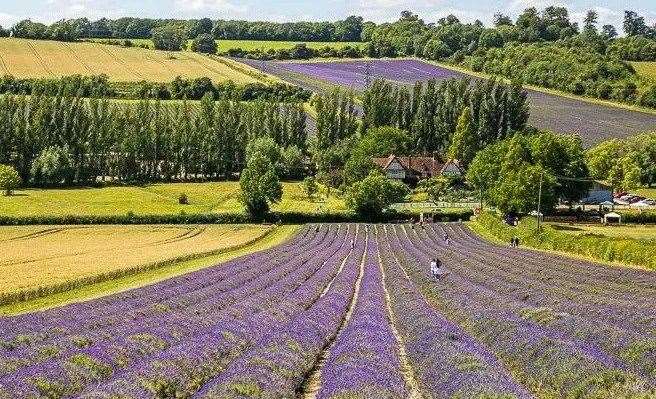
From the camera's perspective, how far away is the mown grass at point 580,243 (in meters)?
54.3

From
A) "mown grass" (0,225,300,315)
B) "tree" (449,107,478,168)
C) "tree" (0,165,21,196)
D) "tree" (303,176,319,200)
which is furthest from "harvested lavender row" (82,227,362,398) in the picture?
"tree" (449,107,478,168)

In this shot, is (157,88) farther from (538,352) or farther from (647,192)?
(538,352)

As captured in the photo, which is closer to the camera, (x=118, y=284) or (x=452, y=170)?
(x=118, y=284)

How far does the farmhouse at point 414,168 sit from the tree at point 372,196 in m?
28.3

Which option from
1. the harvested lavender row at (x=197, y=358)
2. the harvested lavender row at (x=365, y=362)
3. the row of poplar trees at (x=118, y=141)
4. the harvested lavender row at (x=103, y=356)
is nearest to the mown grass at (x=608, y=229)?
the harvested lavender row at (x=365, y=362)

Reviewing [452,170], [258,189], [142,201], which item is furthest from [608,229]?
[142,201]

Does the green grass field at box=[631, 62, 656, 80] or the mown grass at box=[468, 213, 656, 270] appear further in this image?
the green grass field at box=[631, 62, 656, 80]

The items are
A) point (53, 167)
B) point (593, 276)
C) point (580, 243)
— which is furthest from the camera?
point (53, 167)

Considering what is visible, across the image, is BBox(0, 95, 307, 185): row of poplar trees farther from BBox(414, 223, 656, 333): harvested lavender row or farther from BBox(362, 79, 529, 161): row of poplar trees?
BBox(414, 223, 656, 333): harvested lavender row

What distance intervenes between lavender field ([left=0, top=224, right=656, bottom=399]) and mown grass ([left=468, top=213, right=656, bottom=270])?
32.0ft

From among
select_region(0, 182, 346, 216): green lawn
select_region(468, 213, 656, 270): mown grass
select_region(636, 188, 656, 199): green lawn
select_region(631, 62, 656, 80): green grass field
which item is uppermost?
select_region(631, 62, 656, 80): green grass field

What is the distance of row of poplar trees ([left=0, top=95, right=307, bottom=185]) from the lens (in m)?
128

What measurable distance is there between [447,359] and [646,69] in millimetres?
179832

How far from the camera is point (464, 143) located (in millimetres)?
141750
